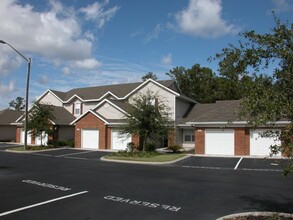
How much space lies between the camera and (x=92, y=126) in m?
36.9

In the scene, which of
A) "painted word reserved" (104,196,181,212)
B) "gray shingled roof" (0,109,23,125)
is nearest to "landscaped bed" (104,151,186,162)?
"painted word reserved" (104,196,181,212)

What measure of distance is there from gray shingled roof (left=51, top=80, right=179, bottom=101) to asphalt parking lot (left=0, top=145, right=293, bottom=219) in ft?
78.5

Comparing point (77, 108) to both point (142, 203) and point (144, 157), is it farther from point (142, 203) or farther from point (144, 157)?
point (142, 203)

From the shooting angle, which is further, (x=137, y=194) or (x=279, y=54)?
(x=137, y=194)

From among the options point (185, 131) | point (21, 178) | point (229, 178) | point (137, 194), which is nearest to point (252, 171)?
point (229, 178)

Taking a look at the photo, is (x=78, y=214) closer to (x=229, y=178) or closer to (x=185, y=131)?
(x=229, y=178)

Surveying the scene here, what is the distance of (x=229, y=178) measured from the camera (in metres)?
16.1

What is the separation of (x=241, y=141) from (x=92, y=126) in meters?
16.5

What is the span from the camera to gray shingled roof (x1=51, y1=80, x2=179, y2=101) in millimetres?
41612

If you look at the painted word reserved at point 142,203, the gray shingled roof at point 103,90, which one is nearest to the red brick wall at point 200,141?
the gray shingled roof at point 103,90

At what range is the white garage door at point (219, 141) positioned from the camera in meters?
28.6

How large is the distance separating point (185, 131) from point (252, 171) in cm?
1912

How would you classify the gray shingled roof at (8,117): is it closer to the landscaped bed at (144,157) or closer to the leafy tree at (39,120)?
the leafy tree at (39,120)

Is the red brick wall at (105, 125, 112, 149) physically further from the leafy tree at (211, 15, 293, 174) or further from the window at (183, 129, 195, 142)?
the leafy tree at (211, 15, 293, 174)
